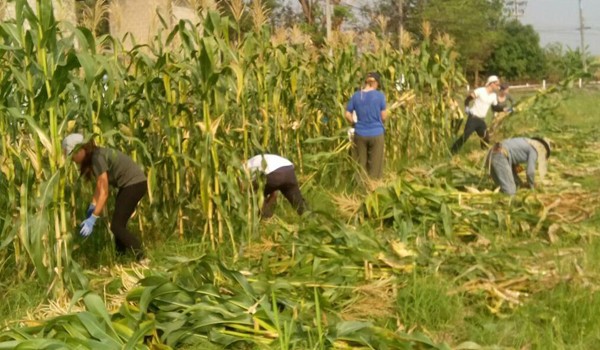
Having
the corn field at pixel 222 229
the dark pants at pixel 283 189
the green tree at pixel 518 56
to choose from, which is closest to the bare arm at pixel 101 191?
the corn field at pixel 222 229

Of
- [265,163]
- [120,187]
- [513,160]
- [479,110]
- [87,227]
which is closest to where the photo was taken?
[87,227]

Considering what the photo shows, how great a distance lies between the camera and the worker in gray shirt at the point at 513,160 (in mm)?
8039

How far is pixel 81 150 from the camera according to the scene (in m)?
5.67

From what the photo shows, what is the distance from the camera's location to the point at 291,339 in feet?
13.4

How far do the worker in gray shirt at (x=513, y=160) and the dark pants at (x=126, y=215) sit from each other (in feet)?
12.6

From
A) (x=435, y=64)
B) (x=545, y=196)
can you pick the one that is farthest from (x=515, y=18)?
(x=545, y=196)

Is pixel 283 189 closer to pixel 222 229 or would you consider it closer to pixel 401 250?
pixel 222 229

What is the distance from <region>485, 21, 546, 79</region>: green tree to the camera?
2566 inches

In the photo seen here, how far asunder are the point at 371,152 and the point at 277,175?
257 centimetres

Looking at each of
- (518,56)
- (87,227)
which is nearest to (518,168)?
(87,227)

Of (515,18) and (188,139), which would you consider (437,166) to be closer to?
(188,139)

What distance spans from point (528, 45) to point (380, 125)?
61.4m

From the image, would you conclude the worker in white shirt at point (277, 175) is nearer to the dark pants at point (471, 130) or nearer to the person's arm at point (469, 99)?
the dark pants at point (471, 130)

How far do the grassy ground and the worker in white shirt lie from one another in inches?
10.4
